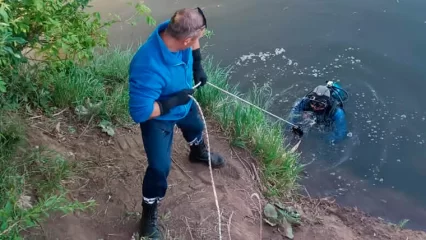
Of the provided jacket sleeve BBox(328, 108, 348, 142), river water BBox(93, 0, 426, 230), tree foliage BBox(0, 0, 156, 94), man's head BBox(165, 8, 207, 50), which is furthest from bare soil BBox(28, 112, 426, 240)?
jacket sleeve BBox(328, 108, 348, 142)

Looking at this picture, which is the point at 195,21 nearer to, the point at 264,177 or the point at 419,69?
the point at 264,177

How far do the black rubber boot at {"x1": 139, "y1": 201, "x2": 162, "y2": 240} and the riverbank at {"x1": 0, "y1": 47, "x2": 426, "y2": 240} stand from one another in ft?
0.48

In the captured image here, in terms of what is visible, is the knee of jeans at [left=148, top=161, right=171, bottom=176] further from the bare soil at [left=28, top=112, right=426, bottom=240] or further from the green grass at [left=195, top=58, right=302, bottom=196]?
the green grass at [left=195, top=58, right=302, bottom=196]

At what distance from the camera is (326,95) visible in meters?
6.17

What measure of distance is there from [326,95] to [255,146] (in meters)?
1.73

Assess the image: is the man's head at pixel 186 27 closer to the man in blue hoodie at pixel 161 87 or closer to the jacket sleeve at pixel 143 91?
the man in blue hoodie at pixel 161 87

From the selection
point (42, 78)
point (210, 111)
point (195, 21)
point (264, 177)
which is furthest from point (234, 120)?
point (195, 21)

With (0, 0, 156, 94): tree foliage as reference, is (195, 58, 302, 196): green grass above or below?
below

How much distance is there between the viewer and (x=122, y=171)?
417cm

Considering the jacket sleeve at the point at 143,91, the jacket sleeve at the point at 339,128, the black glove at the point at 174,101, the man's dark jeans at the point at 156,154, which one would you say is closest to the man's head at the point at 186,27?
the jacket sleeve at the point at 143,91

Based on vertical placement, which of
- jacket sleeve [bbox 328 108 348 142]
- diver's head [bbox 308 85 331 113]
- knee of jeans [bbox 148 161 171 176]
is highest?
knee of jeans [bbox 148 161 171 176]

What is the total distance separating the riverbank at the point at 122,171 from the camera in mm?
3684

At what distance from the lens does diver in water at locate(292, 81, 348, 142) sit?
618 centimetres

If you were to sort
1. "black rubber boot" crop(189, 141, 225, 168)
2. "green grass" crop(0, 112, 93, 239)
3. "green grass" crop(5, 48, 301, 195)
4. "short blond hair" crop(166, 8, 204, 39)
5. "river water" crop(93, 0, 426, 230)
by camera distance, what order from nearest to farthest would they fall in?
"short blond hair" crop(166, 8, 204, 39) → "green grass" crop(0, 112, 93, 239) → "black rubber boot" crop(189, 141, 225, 168) → "green grass" crop(5, 48, 301, 195) → "river water" crop(93, 0, 426, 230)
